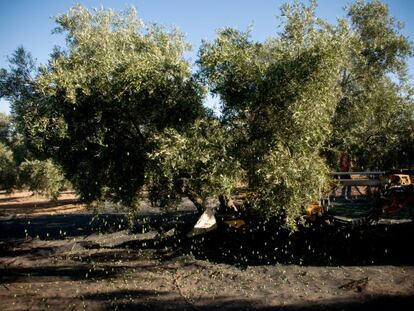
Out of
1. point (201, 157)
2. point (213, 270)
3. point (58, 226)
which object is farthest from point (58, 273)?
point (58, 226)

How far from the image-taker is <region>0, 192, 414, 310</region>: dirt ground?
13.6 meters

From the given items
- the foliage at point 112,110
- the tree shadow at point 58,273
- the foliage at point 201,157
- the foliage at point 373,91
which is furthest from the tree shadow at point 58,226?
the foliage at point 373,91

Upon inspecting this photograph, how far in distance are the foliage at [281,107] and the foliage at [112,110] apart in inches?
73.0

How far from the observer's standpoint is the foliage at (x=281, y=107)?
14.8 m

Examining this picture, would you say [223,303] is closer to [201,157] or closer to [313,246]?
[201,157]

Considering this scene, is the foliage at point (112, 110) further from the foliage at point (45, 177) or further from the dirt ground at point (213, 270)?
the foliage at point (45, 177)

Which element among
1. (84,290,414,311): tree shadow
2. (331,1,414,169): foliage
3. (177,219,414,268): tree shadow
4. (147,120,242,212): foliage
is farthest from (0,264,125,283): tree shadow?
(331,1,414,169): foliage

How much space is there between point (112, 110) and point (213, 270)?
31.0 ft

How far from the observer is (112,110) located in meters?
16.1

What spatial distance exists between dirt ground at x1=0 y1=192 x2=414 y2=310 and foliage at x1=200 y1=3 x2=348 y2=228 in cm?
330

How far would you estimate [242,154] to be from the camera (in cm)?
1583

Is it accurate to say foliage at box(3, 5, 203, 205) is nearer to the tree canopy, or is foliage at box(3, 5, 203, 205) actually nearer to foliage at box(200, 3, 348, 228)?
the tree canopy

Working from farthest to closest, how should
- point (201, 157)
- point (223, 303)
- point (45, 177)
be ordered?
point (45, 177) < point (201, 157) < point (223, 303)

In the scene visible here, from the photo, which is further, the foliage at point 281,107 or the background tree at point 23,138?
the background tree at point 23,138
